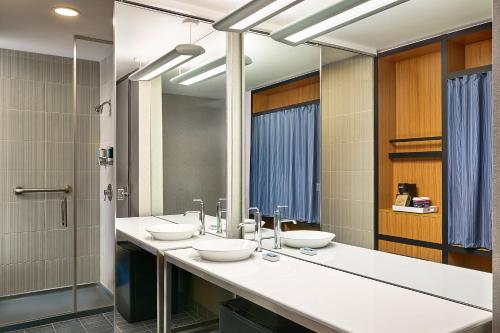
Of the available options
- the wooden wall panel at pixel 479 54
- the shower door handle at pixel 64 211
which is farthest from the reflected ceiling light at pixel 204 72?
the wooden wall panel at pixel 479 54

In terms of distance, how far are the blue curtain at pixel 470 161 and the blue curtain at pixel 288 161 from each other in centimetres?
83

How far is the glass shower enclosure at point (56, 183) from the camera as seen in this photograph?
11.8ft

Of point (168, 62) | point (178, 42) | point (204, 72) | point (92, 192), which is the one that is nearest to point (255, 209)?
point (204, 72)

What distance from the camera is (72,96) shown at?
3787 millimetres

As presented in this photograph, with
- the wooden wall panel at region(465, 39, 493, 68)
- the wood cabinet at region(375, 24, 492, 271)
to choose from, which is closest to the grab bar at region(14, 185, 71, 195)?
the wood cabinet at region(375, 24, 492, 271)

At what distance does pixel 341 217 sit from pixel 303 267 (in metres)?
0.31

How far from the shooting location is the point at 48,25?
329 centimetres

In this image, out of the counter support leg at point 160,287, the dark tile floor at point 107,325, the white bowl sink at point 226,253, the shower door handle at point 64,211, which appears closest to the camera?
the white bowl sink at point 226,253

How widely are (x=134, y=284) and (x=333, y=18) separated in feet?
7.03

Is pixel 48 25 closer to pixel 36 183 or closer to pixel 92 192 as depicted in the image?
pixel 36 183

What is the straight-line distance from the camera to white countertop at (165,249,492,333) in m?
1.22

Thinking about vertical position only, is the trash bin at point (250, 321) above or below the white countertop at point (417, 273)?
below

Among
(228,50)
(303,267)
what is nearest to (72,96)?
(228,50)

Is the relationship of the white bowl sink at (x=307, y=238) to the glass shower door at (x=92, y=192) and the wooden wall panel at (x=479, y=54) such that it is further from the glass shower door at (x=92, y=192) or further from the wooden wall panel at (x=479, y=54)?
→ the glass shower door at (x=92, y=192)
